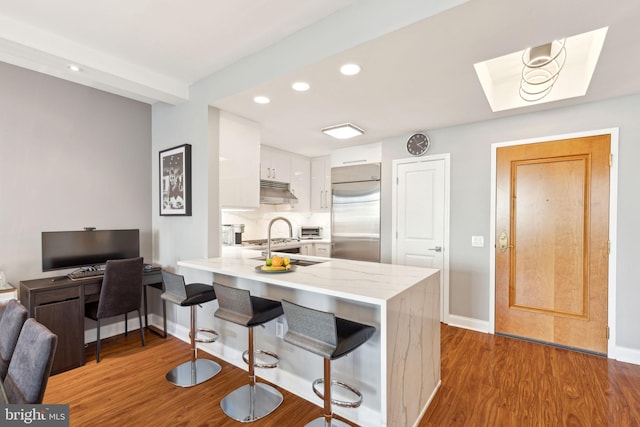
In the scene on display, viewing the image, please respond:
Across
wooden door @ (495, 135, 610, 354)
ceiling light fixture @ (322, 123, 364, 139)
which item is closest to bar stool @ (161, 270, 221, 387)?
ceiling light fixture @ (322, 123, 364, 139)

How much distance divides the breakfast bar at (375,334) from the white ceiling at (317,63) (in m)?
1.48

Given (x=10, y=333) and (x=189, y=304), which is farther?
(x=189, y=304)

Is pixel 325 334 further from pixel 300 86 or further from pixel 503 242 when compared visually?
pixel 503 242

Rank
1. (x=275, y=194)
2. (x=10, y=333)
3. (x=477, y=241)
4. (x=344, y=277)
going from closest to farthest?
(x=10, y=333), (x=344, y=277), (x=477, y=241), (x=275, y=194)

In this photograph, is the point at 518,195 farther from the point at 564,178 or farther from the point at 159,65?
the point at 159,65

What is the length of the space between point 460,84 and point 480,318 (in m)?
2.51

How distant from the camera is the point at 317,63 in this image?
2.11m

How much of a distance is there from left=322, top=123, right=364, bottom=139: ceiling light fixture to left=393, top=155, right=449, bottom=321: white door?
0.72 meters

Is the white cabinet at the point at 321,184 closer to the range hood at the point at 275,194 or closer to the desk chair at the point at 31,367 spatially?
the range hood at the point at 275,194

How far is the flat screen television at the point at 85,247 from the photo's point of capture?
2.77 meters

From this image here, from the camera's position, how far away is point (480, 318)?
3379mm

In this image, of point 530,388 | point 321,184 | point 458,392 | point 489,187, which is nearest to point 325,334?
point 458,392

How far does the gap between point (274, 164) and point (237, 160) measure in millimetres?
1441

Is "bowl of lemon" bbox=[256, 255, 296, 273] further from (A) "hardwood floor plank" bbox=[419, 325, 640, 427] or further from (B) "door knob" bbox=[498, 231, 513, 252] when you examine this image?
(B) "door knob" bbox=[498, 231, 513, 252]
